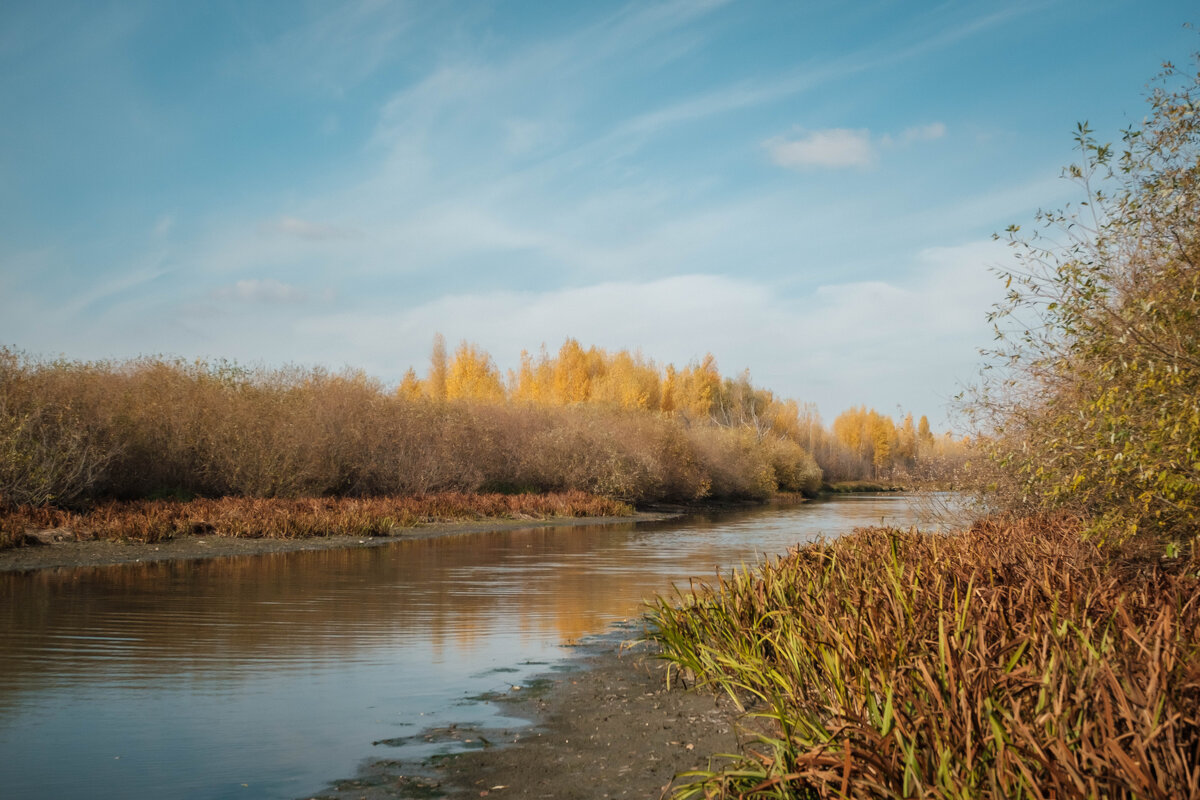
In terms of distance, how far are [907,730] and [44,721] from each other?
21.4 ft

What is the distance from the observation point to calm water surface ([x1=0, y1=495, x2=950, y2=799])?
19.9ft

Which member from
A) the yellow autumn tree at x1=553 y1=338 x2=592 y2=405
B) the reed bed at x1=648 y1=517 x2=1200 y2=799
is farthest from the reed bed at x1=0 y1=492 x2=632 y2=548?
the yellow autumn tree at x1=553 y1=338 x2=592 y2=405

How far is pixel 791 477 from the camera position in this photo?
69.9 m

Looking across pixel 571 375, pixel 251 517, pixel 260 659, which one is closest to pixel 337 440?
pixel 251 517

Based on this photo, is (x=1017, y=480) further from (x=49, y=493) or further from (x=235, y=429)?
(x=235, y=429)

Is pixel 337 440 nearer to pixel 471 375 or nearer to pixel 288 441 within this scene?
pixel 288 441

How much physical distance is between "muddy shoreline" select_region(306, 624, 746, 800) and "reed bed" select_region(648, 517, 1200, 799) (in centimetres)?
32

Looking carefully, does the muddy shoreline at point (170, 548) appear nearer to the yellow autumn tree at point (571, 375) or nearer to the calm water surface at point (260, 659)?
the calm water surface at point (260, 659)

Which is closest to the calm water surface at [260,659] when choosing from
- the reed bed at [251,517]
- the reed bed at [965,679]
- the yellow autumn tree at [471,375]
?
the reed bed at [965,679]

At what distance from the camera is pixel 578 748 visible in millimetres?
6441

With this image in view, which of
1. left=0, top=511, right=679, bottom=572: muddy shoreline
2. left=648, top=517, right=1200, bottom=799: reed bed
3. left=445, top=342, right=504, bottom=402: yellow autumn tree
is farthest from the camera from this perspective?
left=445, top=342, right=504, bottom=402: yellow autumn tree

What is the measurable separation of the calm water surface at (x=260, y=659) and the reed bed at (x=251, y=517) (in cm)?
328

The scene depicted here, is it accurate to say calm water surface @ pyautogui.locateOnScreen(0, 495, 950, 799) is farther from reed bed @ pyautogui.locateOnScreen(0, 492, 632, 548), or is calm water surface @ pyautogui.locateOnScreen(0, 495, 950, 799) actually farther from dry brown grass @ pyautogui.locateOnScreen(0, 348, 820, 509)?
dry brown grass @ pyautogui.locateOnScreen(0, 348, 820, 509)

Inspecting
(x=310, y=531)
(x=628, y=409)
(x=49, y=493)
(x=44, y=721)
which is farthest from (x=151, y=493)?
(x=628, y=409)
